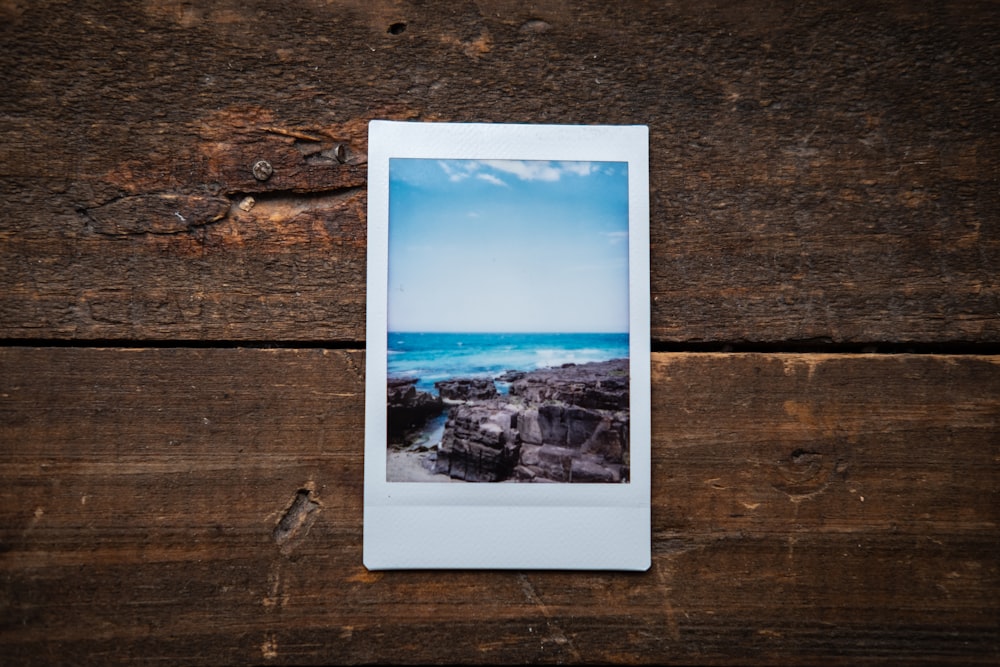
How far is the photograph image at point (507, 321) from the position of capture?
22.0 inches

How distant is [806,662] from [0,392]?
871 mm

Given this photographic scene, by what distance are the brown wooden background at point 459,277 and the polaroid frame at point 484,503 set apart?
0.02 m

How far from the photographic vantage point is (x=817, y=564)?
0.56m

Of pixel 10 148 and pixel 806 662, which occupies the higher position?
pixel 10 148

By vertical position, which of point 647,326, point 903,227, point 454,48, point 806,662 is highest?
point 454,48

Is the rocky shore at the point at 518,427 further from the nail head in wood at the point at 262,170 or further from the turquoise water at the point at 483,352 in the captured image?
the nail head in wood at the point at 262,170

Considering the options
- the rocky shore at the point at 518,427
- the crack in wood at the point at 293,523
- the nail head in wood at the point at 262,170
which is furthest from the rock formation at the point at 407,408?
the nail head in wood at the point at 262,170

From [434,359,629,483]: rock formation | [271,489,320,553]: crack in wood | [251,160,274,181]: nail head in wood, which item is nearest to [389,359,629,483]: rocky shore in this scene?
[434,359,629,483]: rock formation

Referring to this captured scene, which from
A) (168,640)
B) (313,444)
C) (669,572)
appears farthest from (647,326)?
(168,640)

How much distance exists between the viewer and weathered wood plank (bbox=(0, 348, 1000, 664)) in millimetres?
554

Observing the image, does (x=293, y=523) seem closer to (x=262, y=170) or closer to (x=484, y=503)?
(x=484, y=503)

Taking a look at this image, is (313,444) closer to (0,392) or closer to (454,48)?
(0,392)

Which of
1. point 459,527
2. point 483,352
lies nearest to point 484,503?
point 459,527

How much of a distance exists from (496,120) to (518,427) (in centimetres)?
32
